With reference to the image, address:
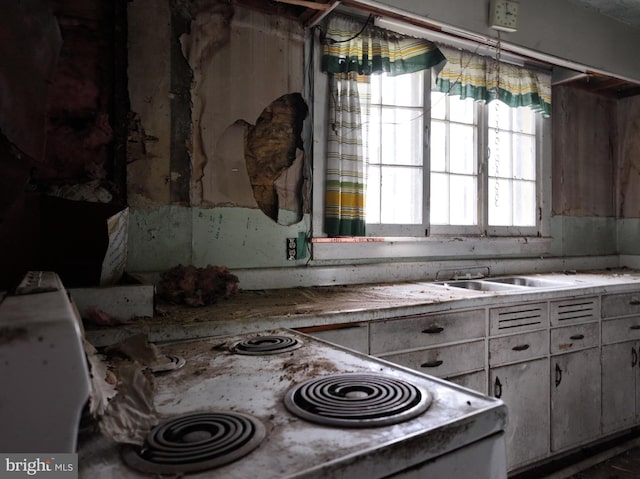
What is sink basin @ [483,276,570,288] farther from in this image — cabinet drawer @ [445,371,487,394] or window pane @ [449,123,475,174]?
cabinet drawer @ [445,371,487,394]

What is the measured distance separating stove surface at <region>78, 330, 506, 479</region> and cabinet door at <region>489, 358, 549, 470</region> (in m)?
1.48

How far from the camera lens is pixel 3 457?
606mm

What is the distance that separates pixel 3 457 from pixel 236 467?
32cm

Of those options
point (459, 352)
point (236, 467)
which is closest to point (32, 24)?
point (236, 467)

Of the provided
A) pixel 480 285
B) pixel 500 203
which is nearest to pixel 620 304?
pixel 480 285

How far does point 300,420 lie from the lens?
2.72 ft

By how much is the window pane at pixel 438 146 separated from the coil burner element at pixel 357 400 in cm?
246

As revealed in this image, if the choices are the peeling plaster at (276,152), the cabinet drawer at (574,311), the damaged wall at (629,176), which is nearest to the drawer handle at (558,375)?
the cabinet drawer at (574,311)

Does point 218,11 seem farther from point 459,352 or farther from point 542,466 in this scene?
point 542,466

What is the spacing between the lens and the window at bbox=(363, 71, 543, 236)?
9.80ft

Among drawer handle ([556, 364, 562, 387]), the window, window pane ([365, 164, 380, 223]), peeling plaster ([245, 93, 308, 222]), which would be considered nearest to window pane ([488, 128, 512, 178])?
the window

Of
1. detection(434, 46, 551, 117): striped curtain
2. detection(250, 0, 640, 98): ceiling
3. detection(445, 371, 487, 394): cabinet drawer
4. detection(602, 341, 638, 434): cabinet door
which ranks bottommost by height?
detection(602, 341, 638, 434): cabinet door

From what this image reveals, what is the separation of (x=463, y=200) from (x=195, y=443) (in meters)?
3.02

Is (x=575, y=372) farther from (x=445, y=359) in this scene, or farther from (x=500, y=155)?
(x=500, y=155)
